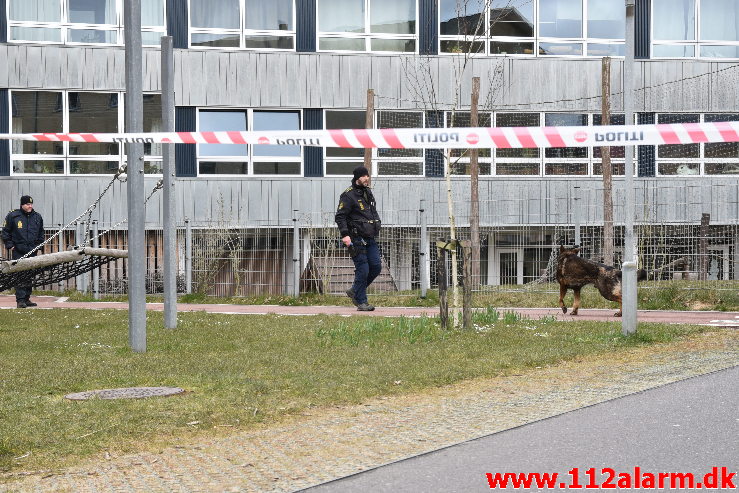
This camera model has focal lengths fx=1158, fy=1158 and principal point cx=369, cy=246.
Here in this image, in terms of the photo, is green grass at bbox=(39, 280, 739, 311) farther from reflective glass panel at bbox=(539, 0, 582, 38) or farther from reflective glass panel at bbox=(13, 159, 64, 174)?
reflective glass panel at bbox=(539, 0, 582, 38)

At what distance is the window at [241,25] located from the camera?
2945cm

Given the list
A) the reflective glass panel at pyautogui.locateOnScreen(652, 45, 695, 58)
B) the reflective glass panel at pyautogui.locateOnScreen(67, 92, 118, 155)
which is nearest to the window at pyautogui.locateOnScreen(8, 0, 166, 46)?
the reflective glass panel at pyautogui.locateOnScreen(67, 92, 118, 155)

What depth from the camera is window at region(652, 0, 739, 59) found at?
30938mm

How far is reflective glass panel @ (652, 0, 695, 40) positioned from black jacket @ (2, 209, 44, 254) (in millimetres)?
18305

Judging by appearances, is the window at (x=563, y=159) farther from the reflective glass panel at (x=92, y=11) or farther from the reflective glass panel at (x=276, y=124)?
the reflective glass panel at (x=92, y=11)

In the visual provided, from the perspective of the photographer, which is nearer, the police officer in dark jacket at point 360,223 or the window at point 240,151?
the police officer in dark jacket at point 360,223

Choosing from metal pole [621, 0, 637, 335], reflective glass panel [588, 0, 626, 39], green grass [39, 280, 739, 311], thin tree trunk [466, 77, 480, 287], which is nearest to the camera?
metal pole [621, 0, 637, 335]

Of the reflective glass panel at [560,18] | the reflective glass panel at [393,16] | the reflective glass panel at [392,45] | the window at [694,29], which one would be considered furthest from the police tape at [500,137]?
the window at [694,29]

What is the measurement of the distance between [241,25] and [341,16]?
261 cm

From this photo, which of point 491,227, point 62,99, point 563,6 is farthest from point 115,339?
point 563,6

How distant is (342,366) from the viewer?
1031 centimetres

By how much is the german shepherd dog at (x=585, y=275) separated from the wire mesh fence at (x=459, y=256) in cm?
177

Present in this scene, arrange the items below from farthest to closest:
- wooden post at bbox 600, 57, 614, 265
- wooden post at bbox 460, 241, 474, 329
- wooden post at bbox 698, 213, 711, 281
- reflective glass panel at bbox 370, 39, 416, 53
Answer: reflective glass panel at bbox 370, 39, 416, 53, wooden post at bbox 600, 57, 614, 265, wooden post at bbox 698, 213, 711, 281, wooden post at bbox 460, 241, 474, 329

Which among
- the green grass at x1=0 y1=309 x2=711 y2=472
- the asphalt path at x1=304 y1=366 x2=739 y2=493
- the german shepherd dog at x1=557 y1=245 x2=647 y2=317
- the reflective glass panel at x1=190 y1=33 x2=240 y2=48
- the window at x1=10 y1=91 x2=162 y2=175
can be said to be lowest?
the green grass at x1=0 y1=309 x2=711 y2=472
